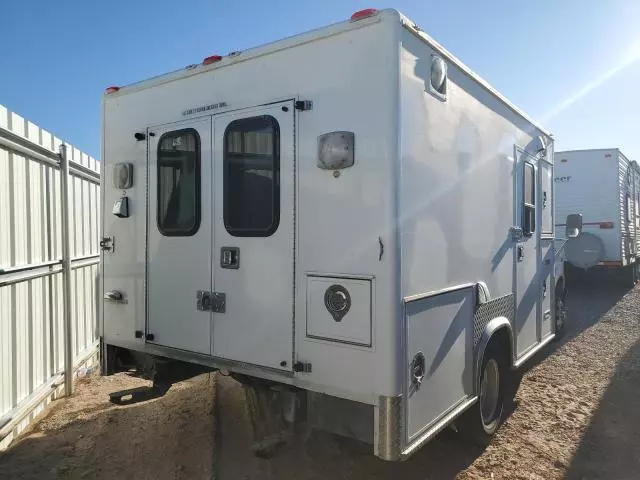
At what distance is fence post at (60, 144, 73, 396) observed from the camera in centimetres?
502

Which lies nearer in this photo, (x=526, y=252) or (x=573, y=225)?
(x=526, y=252)

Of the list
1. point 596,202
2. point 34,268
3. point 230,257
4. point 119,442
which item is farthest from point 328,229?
point 596,202

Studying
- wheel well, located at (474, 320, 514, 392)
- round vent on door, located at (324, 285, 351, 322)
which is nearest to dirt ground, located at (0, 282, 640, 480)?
wheel well, located at (474, 320, 514, 392)

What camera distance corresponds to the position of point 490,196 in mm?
3912

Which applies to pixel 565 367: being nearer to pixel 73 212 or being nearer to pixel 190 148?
pixel 190 148

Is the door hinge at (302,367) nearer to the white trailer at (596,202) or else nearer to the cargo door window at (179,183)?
the cargo door window at (179,183)

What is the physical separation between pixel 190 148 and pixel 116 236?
1016 millimetres

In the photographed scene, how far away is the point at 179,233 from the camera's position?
11.9 ft

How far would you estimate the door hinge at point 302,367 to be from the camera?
2.93 m

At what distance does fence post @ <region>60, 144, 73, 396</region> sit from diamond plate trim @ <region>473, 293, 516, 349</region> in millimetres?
3837

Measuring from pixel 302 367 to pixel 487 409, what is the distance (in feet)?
6.63

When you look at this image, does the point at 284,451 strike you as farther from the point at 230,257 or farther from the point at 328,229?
the point at 328,229

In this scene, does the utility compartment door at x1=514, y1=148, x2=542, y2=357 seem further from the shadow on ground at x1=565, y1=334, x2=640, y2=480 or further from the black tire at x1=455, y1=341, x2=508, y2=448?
the shadow on ground at x1=565, y1=334, x2=640, y2=480

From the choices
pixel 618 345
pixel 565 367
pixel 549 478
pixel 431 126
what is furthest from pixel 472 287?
pixel 618 345
